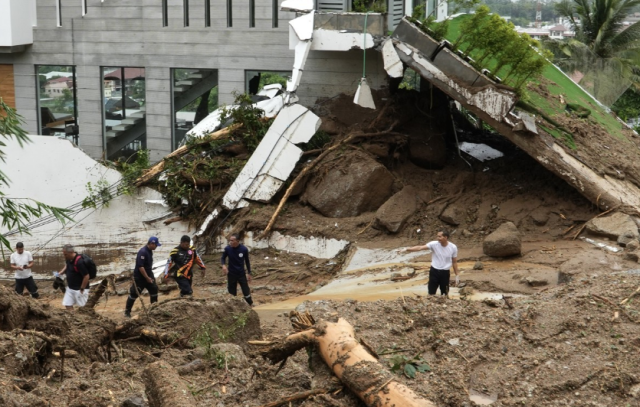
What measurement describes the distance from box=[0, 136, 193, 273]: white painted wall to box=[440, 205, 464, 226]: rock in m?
5.19

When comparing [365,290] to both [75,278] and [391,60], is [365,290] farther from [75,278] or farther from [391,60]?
[391,60]

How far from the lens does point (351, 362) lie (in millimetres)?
6355

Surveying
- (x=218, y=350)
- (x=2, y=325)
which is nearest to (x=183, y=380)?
(x=218, y=350)

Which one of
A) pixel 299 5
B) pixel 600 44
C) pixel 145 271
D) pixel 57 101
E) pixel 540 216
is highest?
pixel 299 5

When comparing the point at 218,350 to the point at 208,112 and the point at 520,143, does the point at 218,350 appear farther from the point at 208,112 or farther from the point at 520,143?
the point at 208,112

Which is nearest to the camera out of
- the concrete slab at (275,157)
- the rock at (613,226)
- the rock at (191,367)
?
the rock at (191,367)

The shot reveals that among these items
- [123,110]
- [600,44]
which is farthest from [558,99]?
[600,44]

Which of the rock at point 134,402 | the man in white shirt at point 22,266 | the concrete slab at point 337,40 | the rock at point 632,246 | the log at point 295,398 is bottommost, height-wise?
the man in white shirt at point 22,266

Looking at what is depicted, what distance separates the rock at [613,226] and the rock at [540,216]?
0.91 meters

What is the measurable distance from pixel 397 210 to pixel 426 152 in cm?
223

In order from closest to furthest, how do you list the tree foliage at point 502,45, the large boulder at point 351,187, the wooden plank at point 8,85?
the tree foliage at point 502,45 → the large boulder at point 351,187 → the wooden plank at point 8,85

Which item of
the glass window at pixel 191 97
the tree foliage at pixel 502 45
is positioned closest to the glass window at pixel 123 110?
the glass window at pixel 191 97

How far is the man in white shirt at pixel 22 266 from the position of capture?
1365cm

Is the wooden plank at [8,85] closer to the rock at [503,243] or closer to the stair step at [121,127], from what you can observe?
the stair step at [121,127]
